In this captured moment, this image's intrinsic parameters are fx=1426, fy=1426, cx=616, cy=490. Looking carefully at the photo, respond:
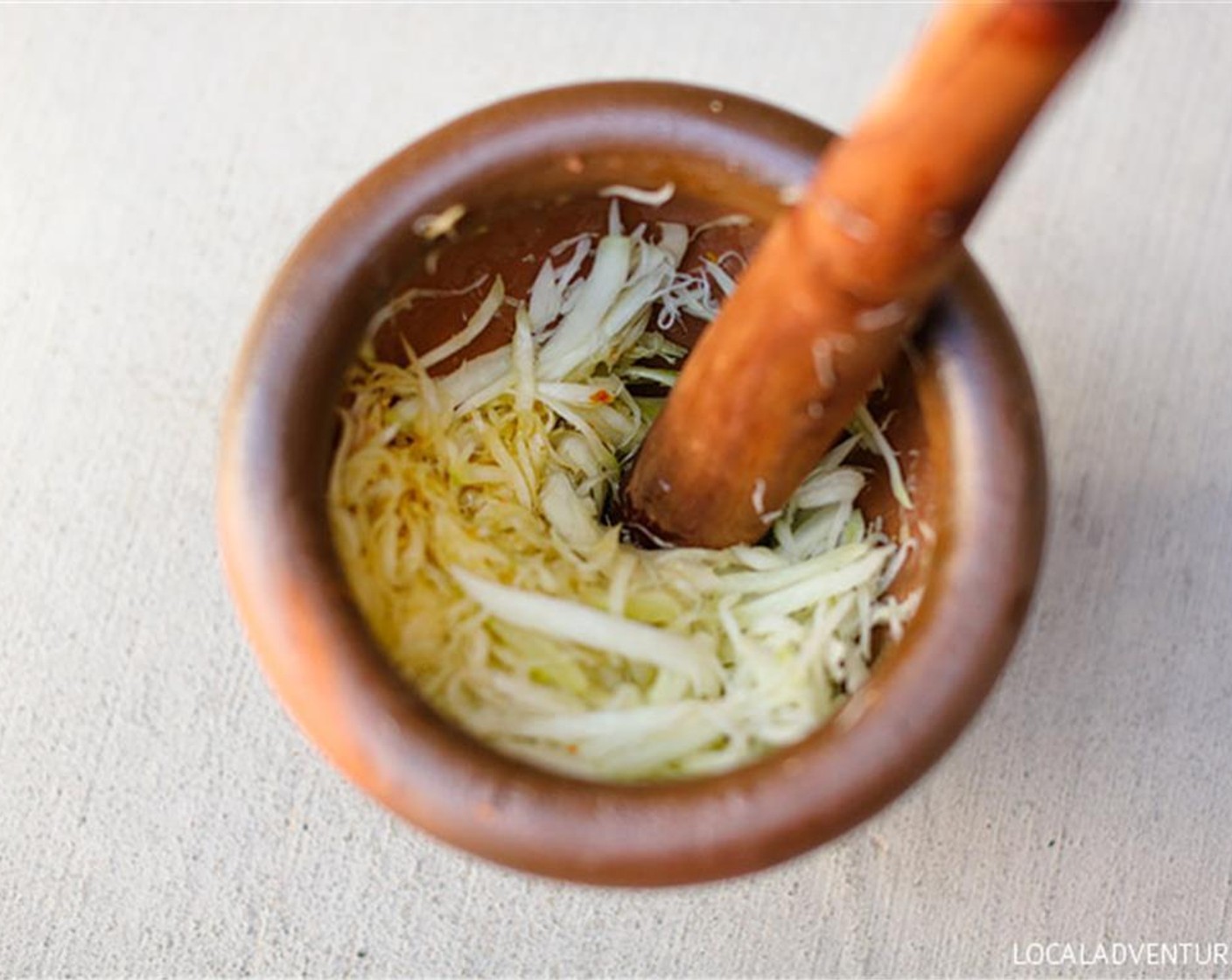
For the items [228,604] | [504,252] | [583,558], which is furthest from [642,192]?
[228,604]

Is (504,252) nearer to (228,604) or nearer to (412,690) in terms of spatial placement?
(412,690)

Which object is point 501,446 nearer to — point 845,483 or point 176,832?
point 845,483

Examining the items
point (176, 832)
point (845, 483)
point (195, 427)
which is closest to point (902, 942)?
point (845, 483)

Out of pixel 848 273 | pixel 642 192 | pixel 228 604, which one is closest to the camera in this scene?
pixel 848 273

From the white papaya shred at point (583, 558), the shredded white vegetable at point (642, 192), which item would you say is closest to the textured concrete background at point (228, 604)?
the white papaya shred at point (583, 558)

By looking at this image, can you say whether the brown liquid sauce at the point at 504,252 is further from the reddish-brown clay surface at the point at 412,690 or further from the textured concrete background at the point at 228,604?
the textured concrete background at the point at 228,604

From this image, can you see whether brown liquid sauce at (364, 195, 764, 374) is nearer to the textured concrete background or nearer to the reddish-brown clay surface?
the reddish-brown clay surface
